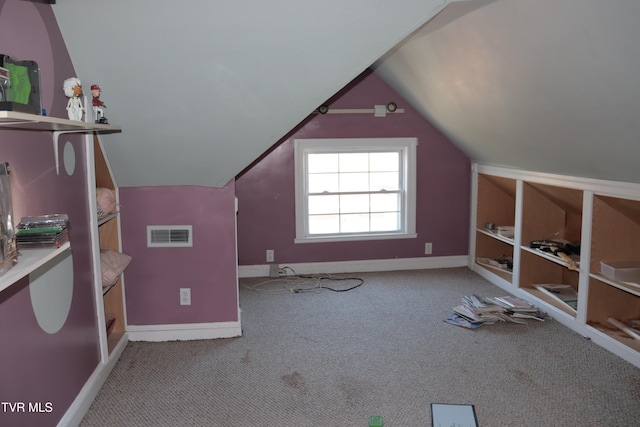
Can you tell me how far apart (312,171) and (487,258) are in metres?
2.07

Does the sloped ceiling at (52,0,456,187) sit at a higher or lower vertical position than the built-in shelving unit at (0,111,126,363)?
higher

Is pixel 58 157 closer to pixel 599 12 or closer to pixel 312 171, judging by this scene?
pixel 599 12

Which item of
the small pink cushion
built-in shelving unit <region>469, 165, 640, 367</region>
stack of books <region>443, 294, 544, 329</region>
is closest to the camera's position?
the small pink cushion

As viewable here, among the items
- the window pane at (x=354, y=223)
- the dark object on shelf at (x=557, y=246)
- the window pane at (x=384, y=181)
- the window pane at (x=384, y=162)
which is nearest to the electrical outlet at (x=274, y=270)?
the window pane at (x=354, y=223)

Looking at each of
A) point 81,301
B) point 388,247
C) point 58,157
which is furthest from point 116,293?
point 388,247

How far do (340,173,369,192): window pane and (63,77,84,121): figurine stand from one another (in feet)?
10.7

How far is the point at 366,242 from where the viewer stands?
208 inches

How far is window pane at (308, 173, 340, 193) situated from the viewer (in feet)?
17.2

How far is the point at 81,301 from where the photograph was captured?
2648mm

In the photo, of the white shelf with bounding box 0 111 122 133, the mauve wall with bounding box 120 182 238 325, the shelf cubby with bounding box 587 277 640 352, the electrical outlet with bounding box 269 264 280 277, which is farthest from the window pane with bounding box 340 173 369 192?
the white shelf with bounding box 0 111 122 133

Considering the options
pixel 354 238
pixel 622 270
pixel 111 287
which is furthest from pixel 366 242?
pixel 111 287

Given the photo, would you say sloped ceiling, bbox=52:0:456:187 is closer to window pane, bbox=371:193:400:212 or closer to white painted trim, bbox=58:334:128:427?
white painted trim, bbox=58:334:128:427

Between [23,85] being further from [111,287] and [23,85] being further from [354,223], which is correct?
[354,223]

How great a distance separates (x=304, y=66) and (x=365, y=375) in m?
1.84
